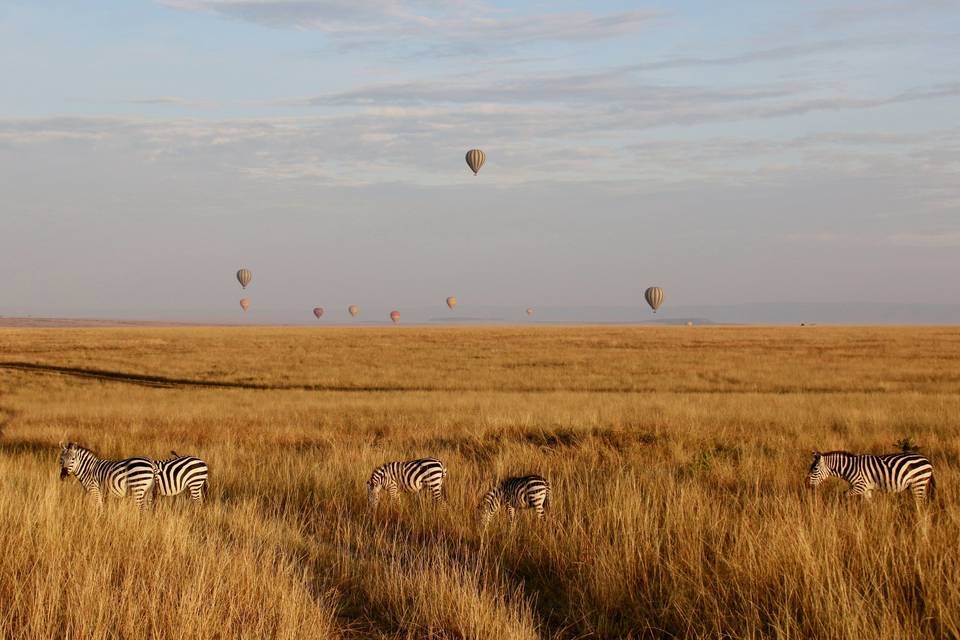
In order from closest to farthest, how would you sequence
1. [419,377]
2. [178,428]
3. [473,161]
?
1. [178,428]
2. [419,377]
3. [473,161]

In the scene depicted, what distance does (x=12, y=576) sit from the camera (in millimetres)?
6309

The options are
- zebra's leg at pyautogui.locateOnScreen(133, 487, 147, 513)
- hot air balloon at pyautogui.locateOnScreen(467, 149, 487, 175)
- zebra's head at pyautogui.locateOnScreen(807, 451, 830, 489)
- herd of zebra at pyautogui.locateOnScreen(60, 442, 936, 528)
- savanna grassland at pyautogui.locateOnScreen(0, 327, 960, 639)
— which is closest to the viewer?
savanna grassland at pyautogui.locateOnScreen(0, 327, 960, 639)

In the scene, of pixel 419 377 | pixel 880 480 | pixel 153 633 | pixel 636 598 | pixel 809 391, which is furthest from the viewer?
pixel 419 377

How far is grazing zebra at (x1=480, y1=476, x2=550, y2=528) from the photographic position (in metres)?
8.89

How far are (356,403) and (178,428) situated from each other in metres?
7.27

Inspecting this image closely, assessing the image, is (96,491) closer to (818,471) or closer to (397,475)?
(397,475)

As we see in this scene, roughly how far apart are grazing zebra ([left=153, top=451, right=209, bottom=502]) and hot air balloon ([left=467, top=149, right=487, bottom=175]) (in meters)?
80.8

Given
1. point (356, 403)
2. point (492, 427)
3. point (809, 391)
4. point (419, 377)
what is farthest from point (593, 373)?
point (492, 427)

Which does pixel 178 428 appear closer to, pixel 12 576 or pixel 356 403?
pixel 356 403

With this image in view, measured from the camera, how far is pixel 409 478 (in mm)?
10453

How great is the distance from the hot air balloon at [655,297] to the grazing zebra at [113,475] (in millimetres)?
134602

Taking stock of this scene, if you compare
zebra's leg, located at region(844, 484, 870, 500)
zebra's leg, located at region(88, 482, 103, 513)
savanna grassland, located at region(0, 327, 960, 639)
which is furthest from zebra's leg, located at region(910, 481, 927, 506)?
zebra's leg, located at region(88, 482, 103, 513)

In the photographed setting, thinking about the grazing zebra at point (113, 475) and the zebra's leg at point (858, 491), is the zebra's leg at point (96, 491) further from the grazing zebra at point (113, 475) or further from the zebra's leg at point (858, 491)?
the zebra's leg at point (858, 491)

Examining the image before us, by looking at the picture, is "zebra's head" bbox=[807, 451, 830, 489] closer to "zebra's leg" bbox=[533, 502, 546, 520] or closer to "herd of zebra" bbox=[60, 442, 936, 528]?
"herd of zebra" bbox=[60, 442, 936, 528]
